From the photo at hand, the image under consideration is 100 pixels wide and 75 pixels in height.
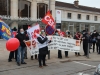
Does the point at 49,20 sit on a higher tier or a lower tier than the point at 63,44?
higher

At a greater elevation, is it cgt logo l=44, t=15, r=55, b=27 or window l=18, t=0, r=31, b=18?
window l=18, t=0, r=31, b=18

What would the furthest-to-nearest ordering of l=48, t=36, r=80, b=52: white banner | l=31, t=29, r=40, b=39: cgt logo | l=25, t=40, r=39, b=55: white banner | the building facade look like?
the building facade → l=48, t=36, r=80, b=52: white banner → l=25, t=40, r=39, b=55: white banner → l=31, t=29, r=40, b=39: cgt logo

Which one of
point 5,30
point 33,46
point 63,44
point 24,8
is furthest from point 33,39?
point 24,8

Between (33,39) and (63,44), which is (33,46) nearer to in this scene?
(33,39)

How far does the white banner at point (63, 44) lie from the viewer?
40.4 ft

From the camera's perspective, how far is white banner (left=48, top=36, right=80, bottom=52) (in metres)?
12.3

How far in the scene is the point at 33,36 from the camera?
11.1m

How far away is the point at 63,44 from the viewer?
41.7 ft

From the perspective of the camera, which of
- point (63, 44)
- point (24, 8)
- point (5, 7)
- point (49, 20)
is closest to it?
point (49, 20)

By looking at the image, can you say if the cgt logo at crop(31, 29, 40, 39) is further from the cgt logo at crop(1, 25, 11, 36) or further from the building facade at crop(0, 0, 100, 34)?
the building facade at crop(0, 0, 100, 34)

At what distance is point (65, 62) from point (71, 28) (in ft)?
97.8

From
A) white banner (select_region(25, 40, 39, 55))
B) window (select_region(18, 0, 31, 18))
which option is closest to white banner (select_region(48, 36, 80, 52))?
white banner (select_region(25, 40, 39, 55))

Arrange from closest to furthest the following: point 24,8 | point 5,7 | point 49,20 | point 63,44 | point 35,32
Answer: point 35,32
point 49,20
point 63,44
point 5,7
point 24,8

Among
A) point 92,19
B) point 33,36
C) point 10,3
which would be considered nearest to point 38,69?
point 33,36
